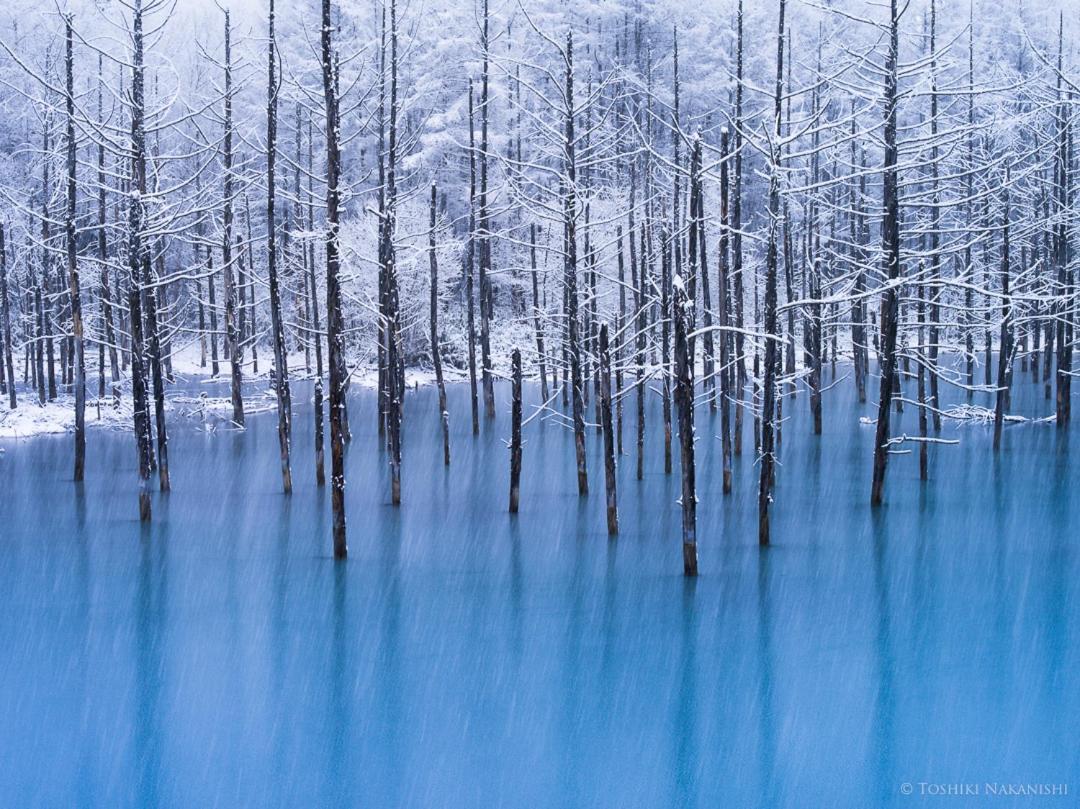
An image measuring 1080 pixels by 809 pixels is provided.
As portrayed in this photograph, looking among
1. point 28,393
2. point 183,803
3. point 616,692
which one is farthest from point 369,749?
point 28,393

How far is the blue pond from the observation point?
33.2 ft

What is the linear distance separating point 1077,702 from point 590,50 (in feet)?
149

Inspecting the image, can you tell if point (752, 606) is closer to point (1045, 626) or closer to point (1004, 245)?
point (1045, 626)

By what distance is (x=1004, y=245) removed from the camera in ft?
90.7

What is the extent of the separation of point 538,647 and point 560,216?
517 inches

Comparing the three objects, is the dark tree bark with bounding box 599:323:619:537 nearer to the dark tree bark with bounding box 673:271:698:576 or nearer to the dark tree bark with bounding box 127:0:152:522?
the dark tree bark with bounding box 673:271:698:576

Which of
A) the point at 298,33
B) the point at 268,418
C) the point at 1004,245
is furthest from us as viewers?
the point at 298,33

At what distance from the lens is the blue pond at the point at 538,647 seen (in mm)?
10133

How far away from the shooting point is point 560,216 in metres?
24.6

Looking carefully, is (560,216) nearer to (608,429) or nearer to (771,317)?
(608,429)

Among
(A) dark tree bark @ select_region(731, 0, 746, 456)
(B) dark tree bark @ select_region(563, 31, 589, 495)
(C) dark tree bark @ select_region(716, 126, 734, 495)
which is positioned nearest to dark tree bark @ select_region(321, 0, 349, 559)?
(B) dark tree bark @ select_region(563, 31, 589, 495)

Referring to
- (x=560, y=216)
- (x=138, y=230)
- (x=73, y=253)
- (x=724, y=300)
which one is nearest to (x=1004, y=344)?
(x=724, y=300)

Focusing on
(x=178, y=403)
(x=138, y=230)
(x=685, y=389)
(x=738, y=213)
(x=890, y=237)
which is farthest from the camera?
(x=178, y=403)

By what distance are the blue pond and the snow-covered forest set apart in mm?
1291
